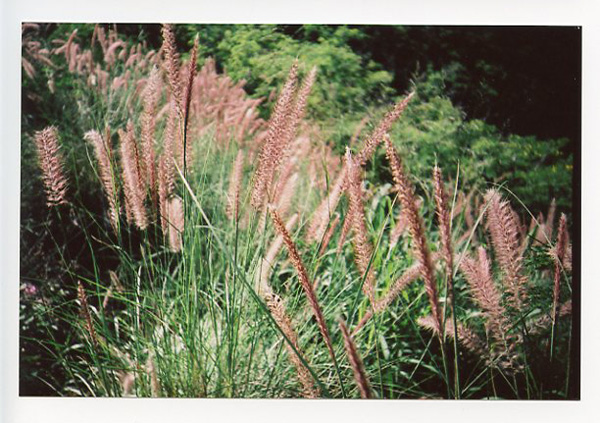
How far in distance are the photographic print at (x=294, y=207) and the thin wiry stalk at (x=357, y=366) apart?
54 mm

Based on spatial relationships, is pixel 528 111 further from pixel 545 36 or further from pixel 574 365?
pixel 574 365

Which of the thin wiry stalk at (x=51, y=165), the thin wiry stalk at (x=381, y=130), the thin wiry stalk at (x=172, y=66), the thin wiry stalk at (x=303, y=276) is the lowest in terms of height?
the thin wiry stalk at (x=303, y=276)

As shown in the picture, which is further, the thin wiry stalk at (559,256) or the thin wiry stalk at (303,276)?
the thin wiry stalk at (559,256)

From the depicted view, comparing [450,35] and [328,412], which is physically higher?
[450,35]

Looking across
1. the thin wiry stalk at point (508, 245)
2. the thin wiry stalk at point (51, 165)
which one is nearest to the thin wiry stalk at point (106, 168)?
the thin wiry stalk at point (51, 165)

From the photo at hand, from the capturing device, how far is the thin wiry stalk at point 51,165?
235 centimetres

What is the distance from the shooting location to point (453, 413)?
7.66 feet

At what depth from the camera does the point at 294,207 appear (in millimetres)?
2316

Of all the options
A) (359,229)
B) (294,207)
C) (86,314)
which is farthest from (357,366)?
(86,314)

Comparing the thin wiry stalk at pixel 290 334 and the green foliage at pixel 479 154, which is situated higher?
the green foliage at pixel 479 154

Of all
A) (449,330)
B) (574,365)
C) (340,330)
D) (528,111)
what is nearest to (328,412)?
(340,330)

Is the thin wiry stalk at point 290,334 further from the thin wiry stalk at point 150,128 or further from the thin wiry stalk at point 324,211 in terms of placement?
the thin wiry stalk at point 150,128

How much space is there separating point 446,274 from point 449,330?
19cm

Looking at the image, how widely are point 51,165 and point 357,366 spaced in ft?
4.02
